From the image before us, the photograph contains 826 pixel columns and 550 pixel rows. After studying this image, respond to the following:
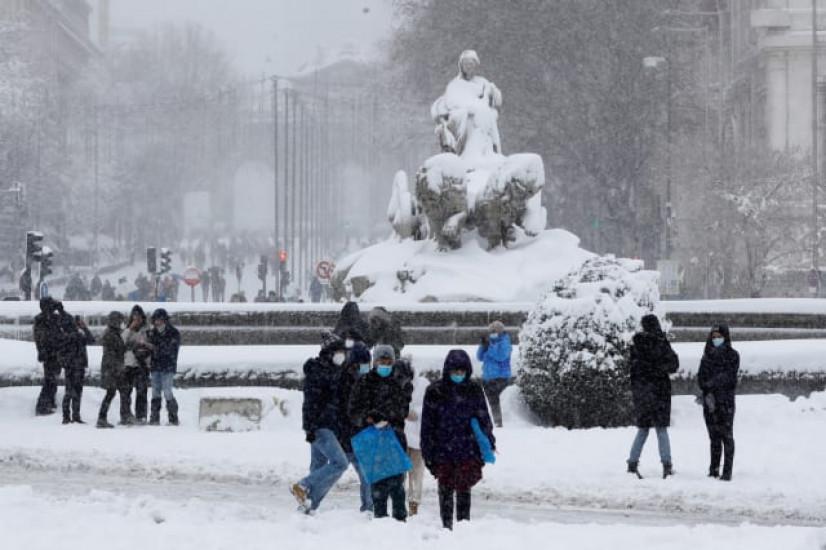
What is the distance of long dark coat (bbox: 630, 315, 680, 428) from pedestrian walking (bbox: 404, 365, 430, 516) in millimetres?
3227

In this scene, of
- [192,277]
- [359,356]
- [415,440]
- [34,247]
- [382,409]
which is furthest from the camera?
[192,277]

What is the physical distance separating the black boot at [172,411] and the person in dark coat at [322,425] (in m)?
8.31

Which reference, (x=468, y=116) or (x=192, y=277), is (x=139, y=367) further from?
(x=192, y=277)

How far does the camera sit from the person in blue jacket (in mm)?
21391

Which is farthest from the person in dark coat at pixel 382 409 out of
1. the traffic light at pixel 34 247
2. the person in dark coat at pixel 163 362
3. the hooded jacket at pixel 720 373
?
the traffic light at pixel 34 247

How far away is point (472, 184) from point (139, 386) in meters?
8.89

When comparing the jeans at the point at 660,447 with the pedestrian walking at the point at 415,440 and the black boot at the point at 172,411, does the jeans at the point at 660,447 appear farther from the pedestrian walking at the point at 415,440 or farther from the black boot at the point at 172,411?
the black boot at the point at 172,411

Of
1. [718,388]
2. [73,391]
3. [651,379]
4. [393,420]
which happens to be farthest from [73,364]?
[393,420]

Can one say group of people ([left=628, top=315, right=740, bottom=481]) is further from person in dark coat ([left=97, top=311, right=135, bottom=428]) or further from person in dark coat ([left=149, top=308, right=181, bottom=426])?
person in dark coat ([left=97, top=311, right=135, bottom=428])

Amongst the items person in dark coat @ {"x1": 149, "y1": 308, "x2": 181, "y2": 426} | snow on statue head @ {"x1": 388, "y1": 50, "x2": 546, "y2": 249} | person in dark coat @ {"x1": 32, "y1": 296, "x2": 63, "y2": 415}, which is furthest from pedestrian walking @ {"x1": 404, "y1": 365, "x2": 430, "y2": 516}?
snow on statue head @ {"x1": 388, "y1": 50, "x2": 546, "y2": 249}

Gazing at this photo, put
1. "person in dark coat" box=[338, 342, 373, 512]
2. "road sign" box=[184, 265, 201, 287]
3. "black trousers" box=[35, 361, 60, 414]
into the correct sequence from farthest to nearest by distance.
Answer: "road sign" box=[184, 265, 201, 287]
"black trousers" box=[35, 361, 60, 414]
"person in dark coat" box=[338, 342, 373, 512]

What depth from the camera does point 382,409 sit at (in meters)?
12.9

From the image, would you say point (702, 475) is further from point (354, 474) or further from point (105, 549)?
point (105, 549)

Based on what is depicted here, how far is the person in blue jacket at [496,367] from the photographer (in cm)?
2139
